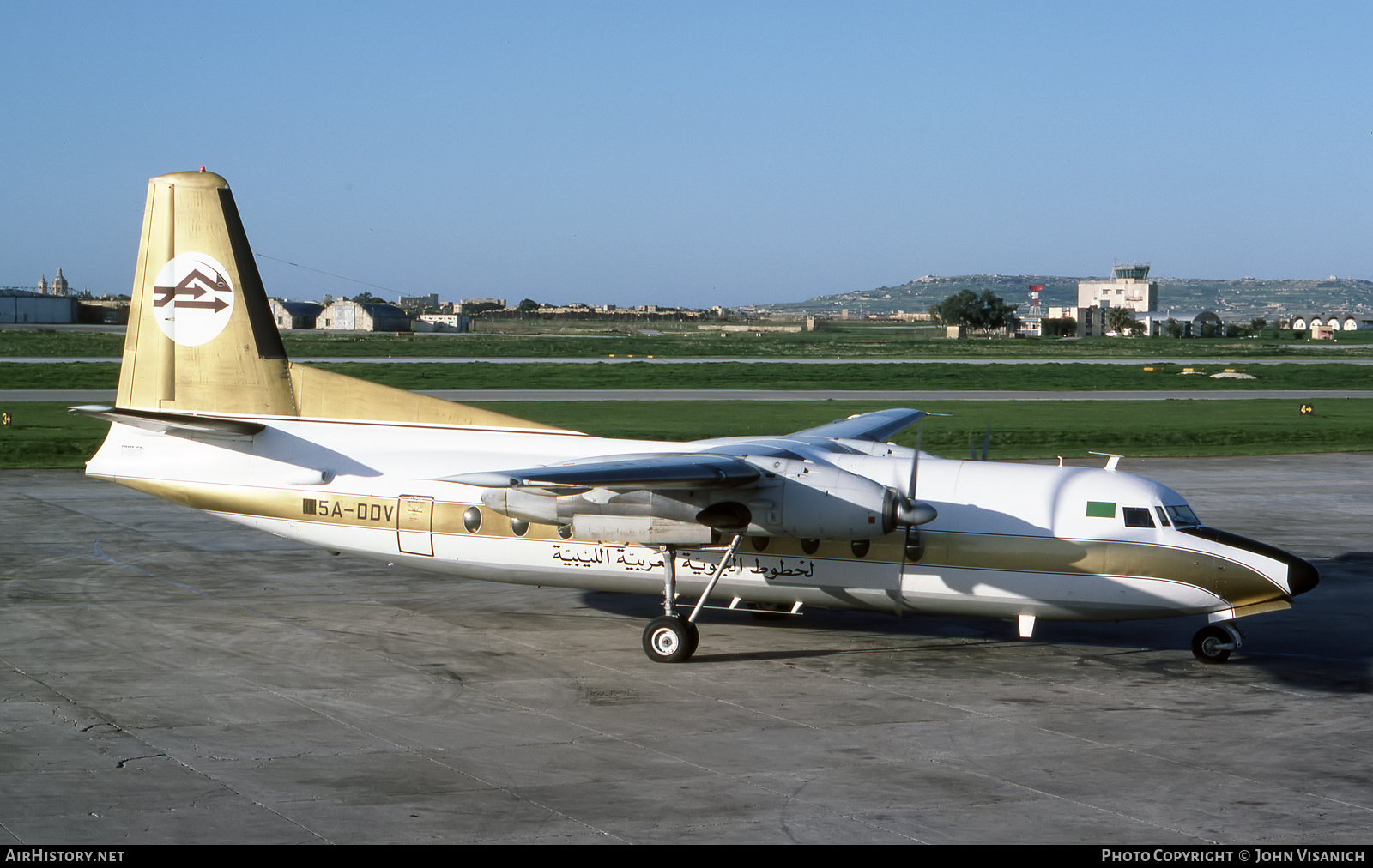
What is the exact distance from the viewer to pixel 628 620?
20.4 metres

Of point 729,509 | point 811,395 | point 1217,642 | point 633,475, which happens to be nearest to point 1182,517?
point 1217,642

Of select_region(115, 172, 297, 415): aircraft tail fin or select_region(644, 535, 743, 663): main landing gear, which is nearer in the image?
select_region(644, 535, 743, 663): main landing gear

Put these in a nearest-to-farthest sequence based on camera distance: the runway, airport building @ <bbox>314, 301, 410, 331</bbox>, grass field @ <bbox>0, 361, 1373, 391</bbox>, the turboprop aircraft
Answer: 1. the turboprop aircraft
2. the runway
3. grass field @ <bbox>0, 361, 1373, 391</bbox>
4. airport building @ <bbox>314, 301, 410, 331</bbox>

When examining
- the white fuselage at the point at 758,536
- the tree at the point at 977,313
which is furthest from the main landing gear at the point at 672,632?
the tree at the point at 977,313

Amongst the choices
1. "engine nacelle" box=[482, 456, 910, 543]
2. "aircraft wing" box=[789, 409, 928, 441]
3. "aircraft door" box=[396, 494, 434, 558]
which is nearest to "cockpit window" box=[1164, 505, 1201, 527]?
"engine nacelle" box=[482, 456, 910, 543]

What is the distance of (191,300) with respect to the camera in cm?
1986

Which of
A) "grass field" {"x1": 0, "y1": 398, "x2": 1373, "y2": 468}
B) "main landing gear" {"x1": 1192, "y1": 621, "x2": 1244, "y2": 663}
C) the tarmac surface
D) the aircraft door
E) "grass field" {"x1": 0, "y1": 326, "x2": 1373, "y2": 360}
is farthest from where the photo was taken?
"grass field" {"x1": 0, "y1": 326, "x2": 1373, "y2": 360}

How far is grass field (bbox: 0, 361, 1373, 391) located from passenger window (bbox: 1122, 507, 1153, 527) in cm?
4910

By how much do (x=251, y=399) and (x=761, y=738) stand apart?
408 inches

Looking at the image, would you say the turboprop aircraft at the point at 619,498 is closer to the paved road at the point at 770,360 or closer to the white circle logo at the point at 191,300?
the white circle logo at the point at 191,300

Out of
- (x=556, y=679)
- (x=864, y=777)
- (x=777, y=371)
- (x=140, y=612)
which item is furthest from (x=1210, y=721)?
(x=777, y=371)

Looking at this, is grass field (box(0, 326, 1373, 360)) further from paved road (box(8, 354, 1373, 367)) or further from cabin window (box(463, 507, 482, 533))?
cabin window (box(463, 507, 482, 533))

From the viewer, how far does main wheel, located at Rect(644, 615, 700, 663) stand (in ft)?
57.5

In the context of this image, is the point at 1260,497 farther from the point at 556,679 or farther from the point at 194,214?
the point at 194,214
